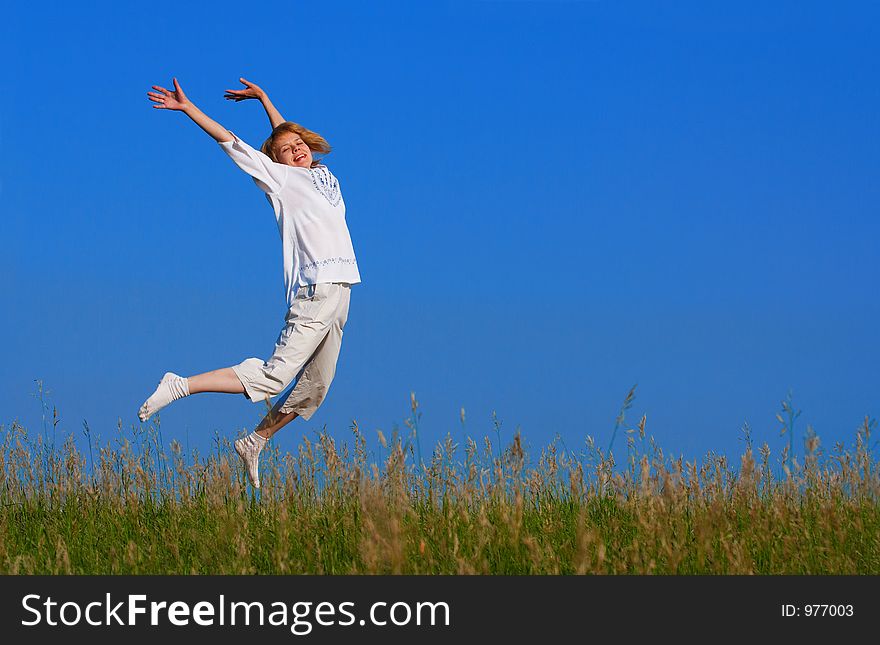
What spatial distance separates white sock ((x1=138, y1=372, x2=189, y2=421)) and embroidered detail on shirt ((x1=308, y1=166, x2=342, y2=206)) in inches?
66.0

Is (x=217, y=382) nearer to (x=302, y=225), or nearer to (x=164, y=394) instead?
(x=164, y=394)

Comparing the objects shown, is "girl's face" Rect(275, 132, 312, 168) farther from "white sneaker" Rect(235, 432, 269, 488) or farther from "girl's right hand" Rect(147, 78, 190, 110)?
"white sneaker" Rect(235, 432, 269, 488)

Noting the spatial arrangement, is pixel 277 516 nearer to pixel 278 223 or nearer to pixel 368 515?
pixel 368 515

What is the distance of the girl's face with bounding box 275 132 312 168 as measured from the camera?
21.4ft

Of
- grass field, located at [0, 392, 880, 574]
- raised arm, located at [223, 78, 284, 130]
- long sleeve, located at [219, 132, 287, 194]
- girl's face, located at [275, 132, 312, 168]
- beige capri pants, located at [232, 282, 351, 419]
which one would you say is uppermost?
raised arm, located at [223, 78, 284, 130]

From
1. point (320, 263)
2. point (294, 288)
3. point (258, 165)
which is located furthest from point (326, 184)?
point (294, 288)

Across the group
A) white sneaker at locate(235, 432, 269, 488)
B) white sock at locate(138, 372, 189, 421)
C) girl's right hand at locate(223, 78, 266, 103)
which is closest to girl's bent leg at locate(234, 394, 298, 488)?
white sneaker at locate(235, 432, 269, 488)

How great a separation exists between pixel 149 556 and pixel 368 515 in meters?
1.51

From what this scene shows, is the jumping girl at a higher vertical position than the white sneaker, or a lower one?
higher

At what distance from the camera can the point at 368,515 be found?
378cm

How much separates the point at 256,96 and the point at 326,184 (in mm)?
1111

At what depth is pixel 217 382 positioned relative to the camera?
5.80 m
